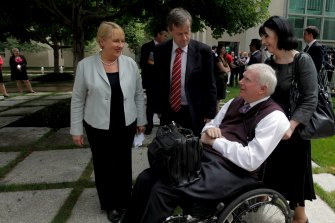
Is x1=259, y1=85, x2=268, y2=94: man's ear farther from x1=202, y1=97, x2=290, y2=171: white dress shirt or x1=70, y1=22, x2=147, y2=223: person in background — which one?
x1=70, y1=22, x2=147, y2=223: person in background

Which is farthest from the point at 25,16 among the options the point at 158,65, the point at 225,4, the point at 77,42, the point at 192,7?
the point at 158,65

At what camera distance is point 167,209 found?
2238 millimetres

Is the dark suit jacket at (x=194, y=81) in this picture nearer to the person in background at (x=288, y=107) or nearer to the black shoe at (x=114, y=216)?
the person in background at (x=288, y=107)

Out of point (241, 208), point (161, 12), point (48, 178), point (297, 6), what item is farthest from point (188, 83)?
point (297, 6)

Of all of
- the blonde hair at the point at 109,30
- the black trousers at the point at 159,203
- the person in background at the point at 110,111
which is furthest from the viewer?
the person in background at the point at 110,111

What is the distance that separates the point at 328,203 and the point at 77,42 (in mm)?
6948

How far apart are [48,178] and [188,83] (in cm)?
224

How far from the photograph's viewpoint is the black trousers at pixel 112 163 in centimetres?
312

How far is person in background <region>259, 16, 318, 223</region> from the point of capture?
257 cm

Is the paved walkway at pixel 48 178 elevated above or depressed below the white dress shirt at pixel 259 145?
below

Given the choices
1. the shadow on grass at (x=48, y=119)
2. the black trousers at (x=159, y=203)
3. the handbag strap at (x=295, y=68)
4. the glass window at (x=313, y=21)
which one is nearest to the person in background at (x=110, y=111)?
the black trousers at (x=159, y=203)

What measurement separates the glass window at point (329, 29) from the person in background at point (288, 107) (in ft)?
92.3

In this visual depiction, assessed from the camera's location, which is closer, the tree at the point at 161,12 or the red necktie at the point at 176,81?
the red necktie at the point at 176,81

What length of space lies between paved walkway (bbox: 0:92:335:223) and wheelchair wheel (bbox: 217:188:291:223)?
92 centimetres
